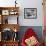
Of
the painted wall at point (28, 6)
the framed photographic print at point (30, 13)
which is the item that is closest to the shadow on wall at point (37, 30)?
the painted wall at point (28, 6)

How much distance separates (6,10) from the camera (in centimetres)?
554

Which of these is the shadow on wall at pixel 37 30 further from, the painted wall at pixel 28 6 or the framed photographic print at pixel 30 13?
the framed photographic print at pixel 30 13

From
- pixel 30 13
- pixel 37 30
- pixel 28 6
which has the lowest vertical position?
pixel 37 30

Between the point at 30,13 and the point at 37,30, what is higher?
the point at 30,13

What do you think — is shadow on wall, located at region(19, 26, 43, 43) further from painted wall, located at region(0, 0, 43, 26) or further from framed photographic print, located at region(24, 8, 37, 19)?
framed photographic print, located at region(24, 8, 37, 19)

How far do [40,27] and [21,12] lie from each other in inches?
34.1

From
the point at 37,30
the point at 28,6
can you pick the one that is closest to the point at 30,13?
the point at 28,6

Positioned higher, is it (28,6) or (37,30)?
(28,6)

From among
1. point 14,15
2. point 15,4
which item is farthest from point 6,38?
point 15,4

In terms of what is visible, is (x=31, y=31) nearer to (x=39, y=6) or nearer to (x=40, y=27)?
(x=40, y=27)

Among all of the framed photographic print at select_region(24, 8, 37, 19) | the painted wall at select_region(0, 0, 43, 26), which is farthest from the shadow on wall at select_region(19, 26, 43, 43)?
the framed photographic print at select_region(24, 8, 37, 19)

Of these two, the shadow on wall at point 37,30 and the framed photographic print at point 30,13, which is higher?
the framed photographic print at point 30,13

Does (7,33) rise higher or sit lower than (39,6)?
lower

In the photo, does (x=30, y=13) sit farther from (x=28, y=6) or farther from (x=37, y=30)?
(x=37, y=30)
